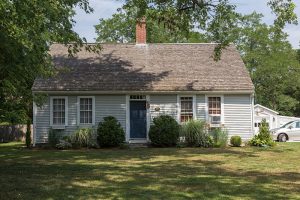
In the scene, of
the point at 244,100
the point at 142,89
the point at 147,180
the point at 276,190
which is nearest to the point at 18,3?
the point at 147,180

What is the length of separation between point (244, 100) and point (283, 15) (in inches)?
346

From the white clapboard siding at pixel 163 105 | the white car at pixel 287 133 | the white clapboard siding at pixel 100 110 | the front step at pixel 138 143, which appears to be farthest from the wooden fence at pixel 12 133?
the white car at pixel 287 133

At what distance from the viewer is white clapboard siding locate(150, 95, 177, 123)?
24.5 metres

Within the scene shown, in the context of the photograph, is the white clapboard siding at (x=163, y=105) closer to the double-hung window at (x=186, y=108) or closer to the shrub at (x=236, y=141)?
the double-hung window at (x=186, y=108)

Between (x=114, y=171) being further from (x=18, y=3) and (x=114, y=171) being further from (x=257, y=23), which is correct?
(x=257, y=23)

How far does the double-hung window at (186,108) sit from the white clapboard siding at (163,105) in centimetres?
41

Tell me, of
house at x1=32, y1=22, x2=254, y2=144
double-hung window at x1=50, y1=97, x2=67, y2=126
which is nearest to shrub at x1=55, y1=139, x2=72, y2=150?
house at x1=32, y1=22, x2=254, y2=144

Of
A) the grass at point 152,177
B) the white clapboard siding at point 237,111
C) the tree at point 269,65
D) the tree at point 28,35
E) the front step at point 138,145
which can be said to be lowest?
the grass at point 152,177

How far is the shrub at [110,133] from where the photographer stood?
2275cm

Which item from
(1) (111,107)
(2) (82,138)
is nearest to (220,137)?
(1) (111,107)

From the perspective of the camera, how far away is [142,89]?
2394cm

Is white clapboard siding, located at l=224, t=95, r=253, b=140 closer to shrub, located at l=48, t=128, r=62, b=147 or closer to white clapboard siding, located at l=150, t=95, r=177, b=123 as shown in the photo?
white clapboard siding, located at l=150, t=95, r=177, b=123

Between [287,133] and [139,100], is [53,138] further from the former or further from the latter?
[287,133]

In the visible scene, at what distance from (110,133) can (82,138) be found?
1.47m
